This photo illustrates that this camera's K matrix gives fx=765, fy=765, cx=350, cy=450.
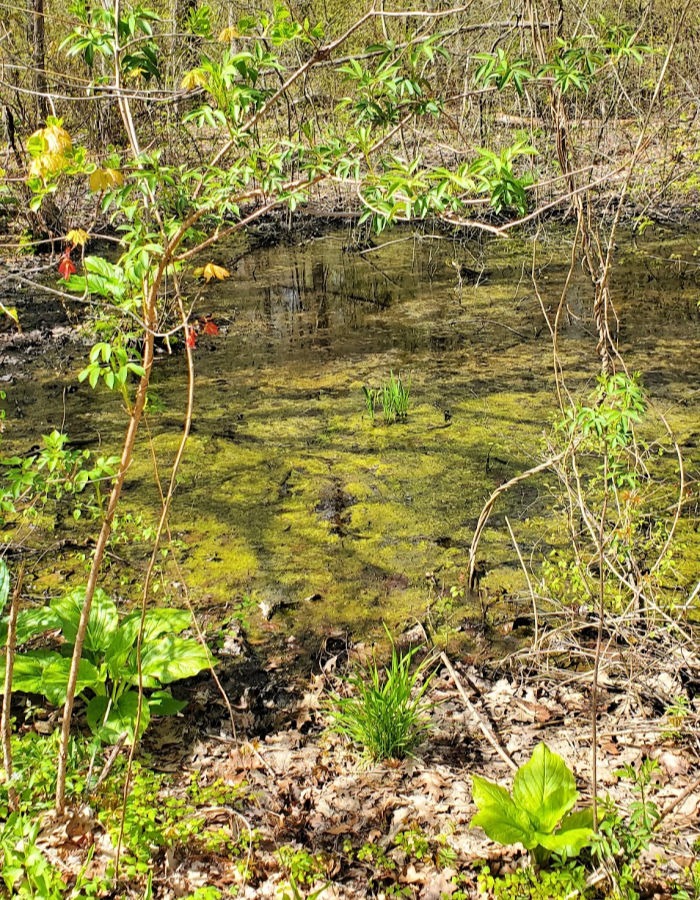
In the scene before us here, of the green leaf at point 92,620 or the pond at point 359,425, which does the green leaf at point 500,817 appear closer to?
the pond at point 359,425

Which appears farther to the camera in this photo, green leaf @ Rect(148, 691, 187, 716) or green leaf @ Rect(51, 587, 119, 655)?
green leaf @ Rect(51, 587, 119, 655)

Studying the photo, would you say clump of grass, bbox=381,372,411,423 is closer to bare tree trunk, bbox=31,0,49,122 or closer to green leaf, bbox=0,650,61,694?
green leaf, bbox=0,650,61,694

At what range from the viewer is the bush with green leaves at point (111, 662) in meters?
2.50

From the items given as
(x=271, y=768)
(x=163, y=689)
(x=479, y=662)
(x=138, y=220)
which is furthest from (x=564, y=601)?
(x=138, y=220)

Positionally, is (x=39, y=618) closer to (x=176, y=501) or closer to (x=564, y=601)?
(x=176, y=501)

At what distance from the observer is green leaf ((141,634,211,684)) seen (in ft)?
8.50

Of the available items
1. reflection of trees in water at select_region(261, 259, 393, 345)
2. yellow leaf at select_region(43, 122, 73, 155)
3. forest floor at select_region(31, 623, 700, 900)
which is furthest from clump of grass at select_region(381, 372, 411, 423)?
yellow leaf at select_region(43, 122, 73, 155)

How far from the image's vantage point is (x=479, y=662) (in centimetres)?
293

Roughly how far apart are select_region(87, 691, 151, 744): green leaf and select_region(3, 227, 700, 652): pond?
707 millimetres

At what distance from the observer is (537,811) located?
2027mm

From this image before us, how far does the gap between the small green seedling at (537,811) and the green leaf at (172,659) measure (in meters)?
1.04

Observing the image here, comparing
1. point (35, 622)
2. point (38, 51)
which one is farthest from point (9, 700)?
point (38, 51)

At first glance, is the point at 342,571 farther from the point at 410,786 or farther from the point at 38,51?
the point at 38,51

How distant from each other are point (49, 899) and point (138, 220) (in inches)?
63.5
